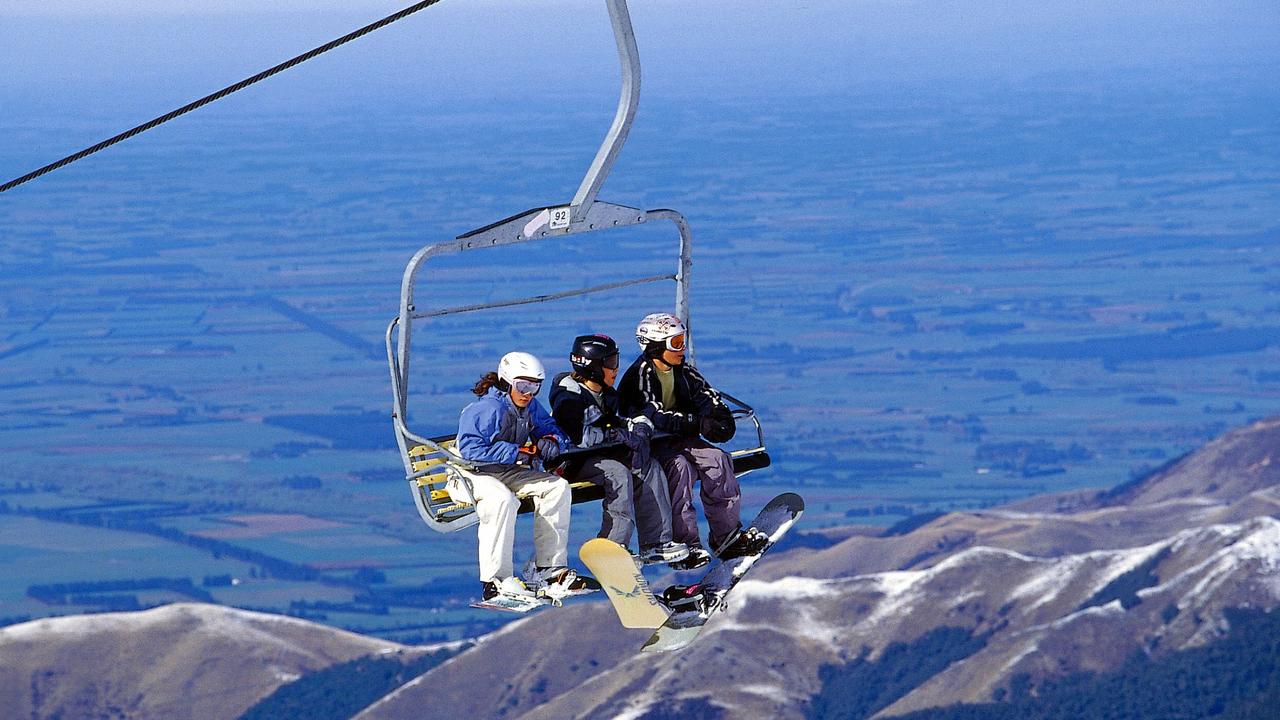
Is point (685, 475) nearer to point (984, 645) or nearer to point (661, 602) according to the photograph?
point (661, 602)

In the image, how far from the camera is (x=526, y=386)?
51.4ft

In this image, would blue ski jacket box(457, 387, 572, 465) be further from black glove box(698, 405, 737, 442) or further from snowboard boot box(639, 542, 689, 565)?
black glove box(698, 405, 737, 442)

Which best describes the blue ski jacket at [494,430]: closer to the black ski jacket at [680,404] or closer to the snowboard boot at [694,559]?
the black ski jacket at [680,404]

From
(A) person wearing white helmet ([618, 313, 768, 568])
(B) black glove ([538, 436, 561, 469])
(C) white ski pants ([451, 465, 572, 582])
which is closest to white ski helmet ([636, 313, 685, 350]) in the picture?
(A) person wearing white helmet ([618, 313, 768, 568])

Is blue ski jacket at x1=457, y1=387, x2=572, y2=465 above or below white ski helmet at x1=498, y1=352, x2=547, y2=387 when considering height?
below

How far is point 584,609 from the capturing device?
199375 mm

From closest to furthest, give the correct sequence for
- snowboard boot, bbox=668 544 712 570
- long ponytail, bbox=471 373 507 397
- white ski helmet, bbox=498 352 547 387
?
white ski helmet, bbox=498 352 547 387, long ponytail, bbox=471 373 507 397, snowboard boot, bbox=668 544 712 570

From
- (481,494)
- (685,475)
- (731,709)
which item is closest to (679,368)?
(685,475)

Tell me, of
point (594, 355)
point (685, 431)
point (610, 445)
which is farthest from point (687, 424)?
point (594, 355)

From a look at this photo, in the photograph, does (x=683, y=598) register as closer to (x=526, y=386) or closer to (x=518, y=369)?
(x=526, y=386)

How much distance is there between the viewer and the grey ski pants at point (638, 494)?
16.2 meters

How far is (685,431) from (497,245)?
9.00 ft

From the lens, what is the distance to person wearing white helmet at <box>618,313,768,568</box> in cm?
1644

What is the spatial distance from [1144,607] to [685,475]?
18124cm
